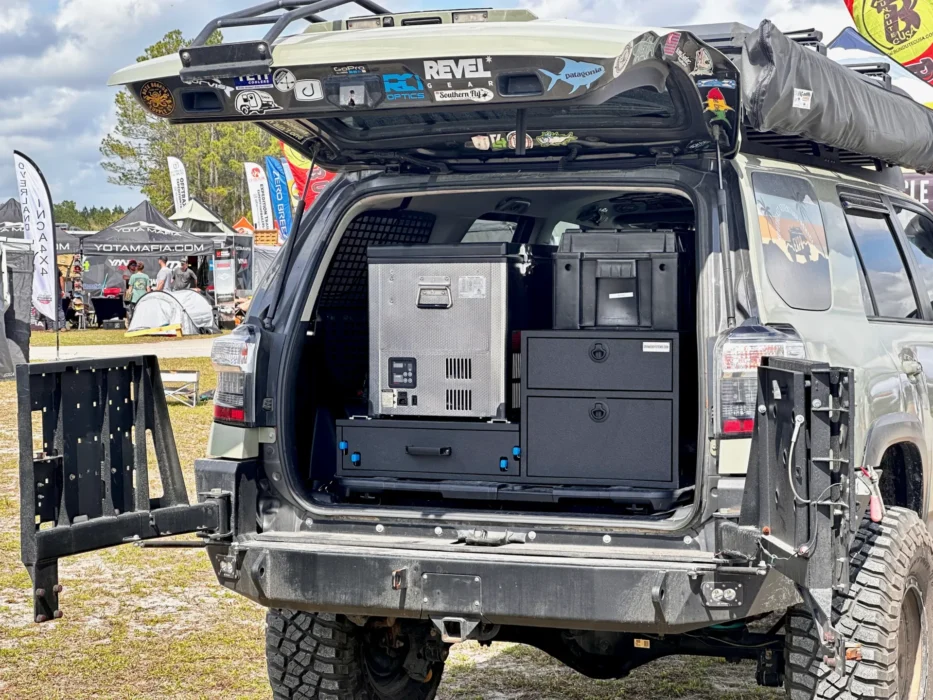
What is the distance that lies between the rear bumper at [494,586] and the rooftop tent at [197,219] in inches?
1554

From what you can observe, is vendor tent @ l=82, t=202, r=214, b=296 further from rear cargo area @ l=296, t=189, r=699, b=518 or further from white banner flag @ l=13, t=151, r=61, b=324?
rear cargo area @ l=296, t=189, r=699, b=518

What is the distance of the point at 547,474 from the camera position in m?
4.21

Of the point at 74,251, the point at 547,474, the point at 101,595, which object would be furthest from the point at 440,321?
the point at 74,251

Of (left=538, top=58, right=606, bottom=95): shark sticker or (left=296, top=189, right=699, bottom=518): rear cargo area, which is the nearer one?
(left=538, top=58, right=606, bottom=95): shark sticker

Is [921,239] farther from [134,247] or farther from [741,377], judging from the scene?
[134,247]

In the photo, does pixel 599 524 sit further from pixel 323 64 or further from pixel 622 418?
pixel 323 64

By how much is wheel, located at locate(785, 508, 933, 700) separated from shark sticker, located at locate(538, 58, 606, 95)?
1.66 meters

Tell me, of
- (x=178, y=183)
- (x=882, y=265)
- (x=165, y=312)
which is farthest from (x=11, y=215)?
(x=882, y=265)

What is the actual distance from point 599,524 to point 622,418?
0.43 m

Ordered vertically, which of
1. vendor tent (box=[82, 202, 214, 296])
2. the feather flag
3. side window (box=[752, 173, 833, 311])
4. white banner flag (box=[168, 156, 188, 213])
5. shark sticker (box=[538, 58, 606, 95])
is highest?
white banner flag (box=[168, 156, 188, 213])

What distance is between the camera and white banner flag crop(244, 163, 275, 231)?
30.2 metres

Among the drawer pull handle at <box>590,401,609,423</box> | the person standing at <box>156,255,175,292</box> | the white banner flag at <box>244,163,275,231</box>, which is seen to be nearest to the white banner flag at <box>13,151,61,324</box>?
the person standing at <box>156,255,175,292</box>

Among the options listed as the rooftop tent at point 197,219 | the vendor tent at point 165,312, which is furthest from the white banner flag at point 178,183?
the vendor tent at point 165,312

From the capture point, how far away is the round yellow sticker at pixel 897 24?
1215 cm
